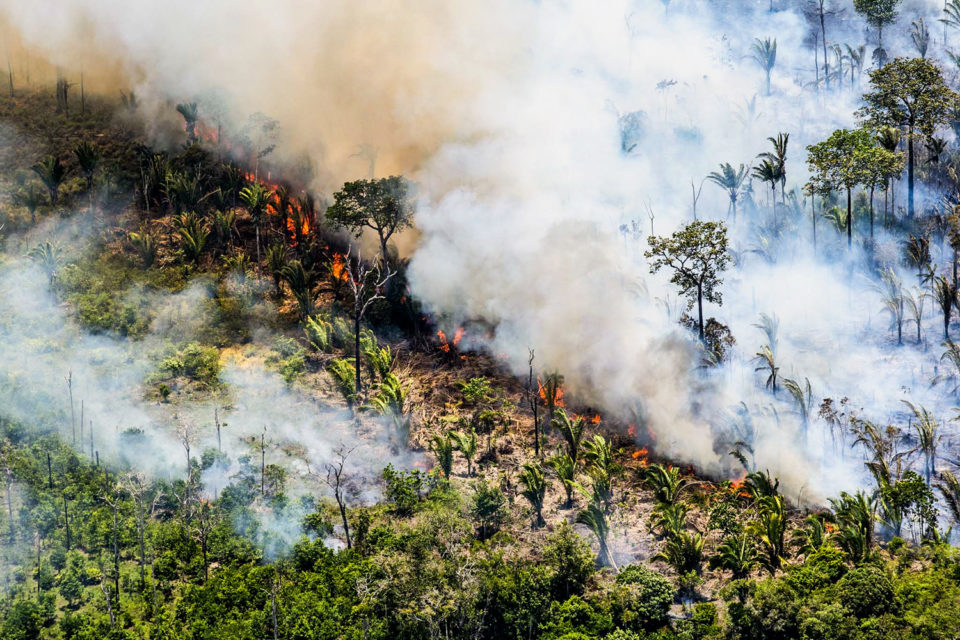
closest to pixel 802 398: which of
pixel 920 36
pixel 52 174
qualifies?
pixel 920 36

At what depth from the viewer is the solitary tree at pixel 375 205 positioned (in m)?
51.7

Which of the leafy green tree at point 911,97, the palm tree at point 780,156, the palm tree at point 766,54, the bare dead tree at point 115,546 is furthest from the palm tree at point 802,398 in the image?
the bare dead tree at point 115,546

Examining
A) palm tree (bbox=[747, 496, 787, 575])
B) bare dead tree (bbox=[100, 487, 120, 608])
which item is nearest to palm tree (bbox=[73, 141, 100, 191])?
bare dead tree (bbox=[100, 487, 120, 608])

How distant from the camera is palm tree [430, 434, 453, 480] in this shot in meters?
44.5

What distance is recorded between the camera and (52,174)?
193 ft

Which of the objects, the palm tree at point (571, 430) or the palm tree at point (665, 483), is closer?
the palm tree at point (665, 483)

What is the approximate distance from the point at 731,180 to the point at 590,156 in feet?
24.3

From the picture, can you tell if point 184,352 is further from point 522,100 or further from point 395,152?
point 522,100

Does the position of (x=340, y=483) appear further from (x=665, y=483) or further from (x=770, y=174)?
(x=770, y=174)

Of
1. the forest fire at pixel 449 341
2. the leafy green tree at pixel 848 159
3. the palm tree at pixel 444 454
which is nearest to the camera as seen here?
the palm tree at pixel 444 454

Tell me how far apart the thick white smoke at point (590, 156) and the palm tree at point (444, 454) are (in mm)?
5892

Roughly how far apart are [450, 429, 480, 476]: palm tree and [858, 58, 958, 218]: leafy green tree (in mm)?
24951

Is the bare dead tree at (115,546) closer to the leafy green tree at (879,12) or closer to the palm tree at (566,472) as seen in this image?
the palm tree at (566,472)

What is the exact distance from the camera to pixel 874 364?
4644 centimetres
